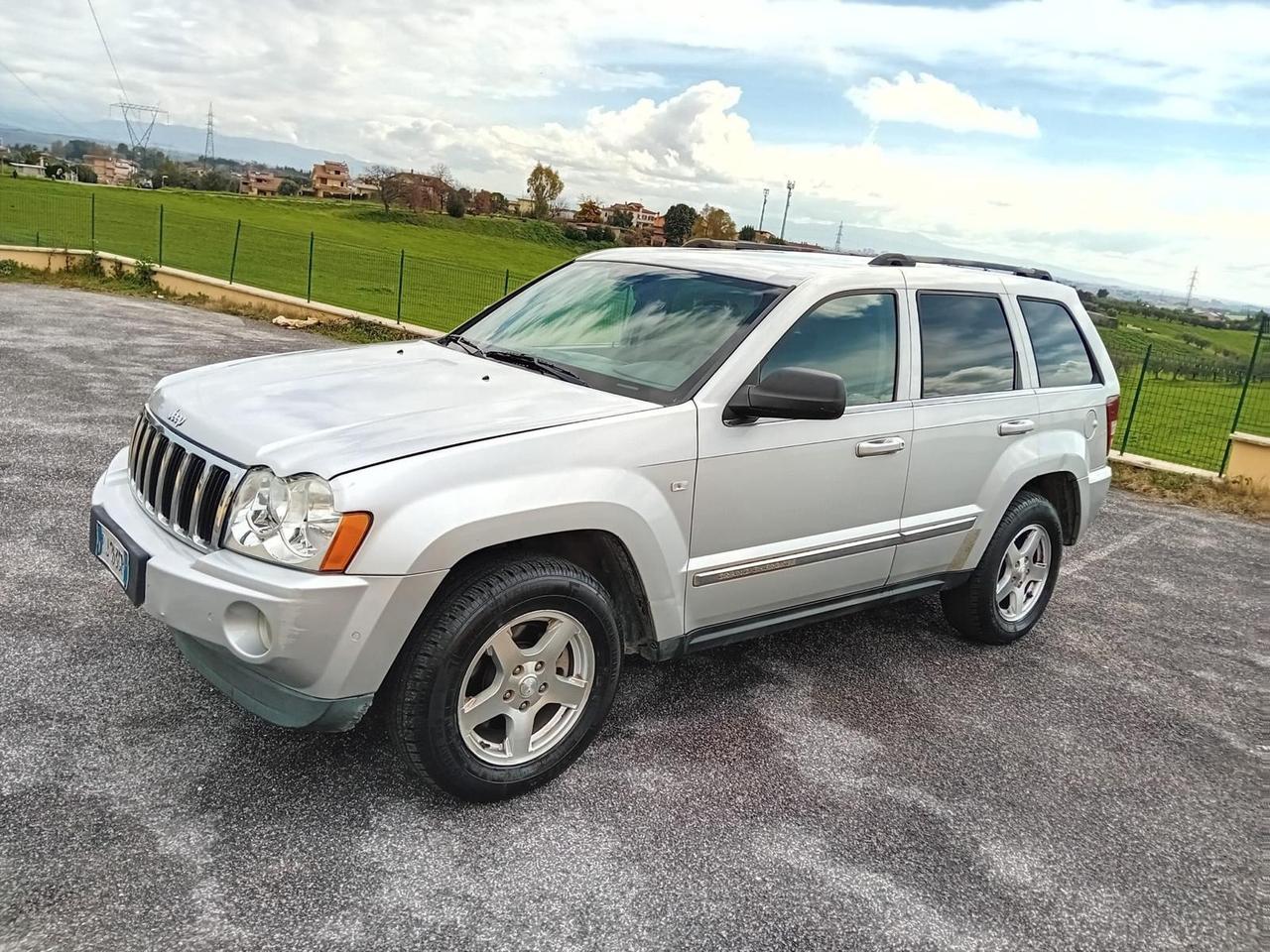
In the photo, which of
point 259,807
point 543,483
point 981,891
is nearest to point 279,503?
point 543,483

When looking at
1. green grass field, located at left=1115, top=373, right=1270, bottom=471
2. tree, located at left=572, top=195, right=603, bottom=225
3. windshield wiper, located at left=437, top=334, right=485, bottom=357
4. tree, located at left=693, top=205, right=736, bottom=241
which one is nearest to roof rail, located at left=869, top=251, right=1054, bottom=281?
windshield wiper, located at left=437, top=334, right=485, bottom=357

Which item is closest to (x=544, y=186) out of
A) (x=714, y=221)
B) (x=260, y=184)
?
(x=260, y=184)

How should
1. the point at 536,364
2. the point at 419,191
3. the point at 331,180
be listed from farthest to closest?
the point at 331,180 → the point at 419,191 → the point at 536,364

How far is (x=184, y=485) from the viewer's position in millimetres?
3055

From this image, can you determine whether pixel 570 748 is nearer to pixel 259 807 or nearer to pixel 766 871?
pixel 766 871

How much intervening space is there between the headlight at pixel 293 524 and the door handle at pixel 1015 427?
10.3ft

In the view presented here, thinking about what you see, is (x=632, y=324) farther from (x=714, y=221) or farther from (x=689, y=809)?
(x=714, y=221)

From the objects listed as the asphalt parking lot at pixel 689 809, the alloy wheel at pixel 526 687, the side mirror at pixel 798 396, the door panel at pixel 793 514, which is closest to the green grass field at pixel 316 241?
the asphalt parking lot at pixel 689 809

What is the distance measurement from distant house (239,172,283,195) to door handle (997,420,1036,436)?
9234 centimetres

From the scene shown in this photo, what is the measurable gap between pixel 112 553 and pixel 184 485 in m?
0.46

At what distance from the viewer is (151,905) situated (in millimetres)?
2545

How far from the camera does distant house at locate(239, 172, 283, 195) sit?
88938 millimetres

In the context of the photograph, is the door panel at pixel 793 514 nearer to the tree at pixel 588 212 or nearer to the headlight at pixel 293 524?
the headlight at pixel 293 524

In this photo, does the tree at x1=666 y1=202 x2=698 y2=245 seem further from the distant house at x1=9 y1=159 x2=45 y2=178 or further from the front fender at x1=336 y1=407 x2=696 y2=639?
the distant house at x1=9 y1=159 x2=45 y2=178
